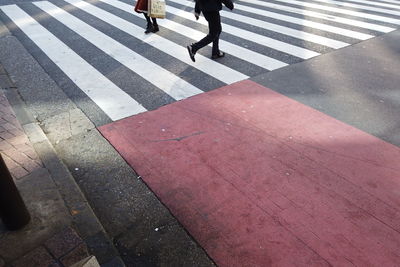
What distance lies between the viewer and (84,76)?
6.55 meters

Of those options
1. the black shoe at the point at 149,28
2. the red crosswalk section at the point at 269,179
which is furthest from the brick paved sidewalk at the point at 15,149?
the black shoe at the point at 149,28

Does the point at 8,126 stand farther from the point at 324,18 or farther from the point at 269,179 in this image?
the point at 324,18

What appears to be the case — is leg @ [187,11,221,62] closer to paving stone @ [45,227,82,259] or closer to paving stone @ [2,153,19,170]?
paving stone @ [2,153,19,170]

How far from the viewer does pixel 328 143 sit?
15.1 feet

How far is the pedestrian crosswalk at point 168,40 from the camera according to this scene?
244 inches

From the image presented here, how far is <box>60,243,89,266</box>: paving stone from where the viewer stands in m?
2.94

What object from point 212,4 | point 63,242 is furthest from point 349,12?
point 63,242

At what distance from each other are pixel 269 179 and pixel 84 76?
4.38 metres

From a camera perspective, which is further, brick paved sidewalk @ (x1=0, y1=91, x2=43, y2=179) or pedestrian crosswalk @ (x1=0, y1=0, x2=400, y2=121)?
pedestrian crosswalk @ (x1=0, y1=0, x2=400, y2=121)

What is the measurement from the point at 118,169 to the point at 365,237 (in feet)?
9.38

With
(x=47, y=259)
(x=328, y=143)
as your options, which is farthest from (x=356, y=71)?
(x=47, y=259)

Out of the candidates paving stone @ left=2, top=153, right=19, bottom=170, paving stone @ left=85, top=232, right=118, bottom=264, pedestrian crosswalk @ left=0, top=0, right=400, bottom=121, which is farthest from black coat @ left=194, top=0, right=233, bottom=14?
paving stone @ left=85, top=232, right=118, bottom=264

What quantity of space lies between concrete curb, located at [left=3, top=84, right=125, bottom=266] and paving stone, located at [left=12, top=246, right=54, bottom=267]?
349mm

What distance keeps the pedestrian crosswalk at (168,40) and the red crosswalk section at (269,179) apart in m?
0.95
